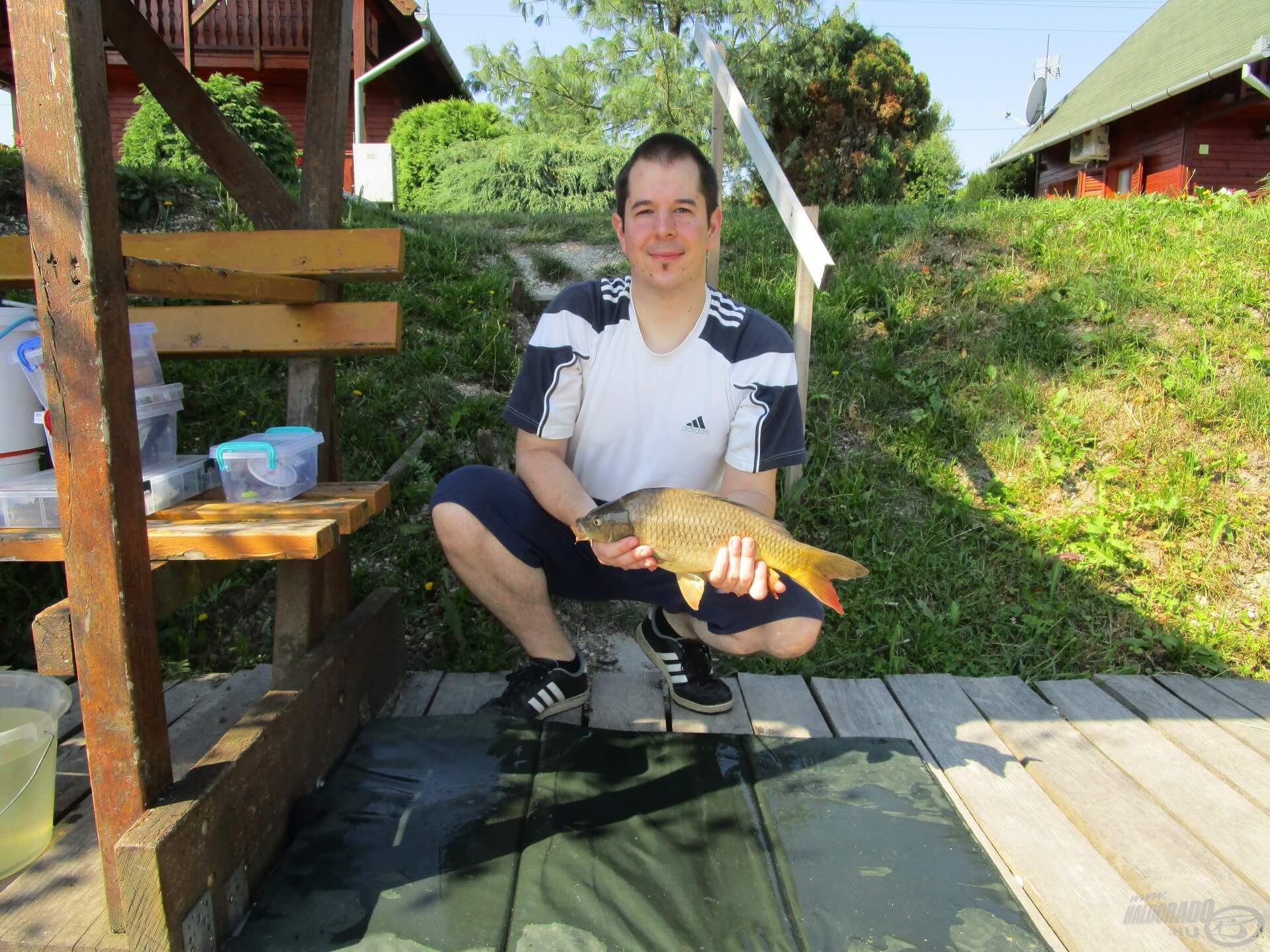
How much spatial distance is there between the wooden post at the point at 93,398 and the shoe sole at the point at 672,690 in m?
1.53

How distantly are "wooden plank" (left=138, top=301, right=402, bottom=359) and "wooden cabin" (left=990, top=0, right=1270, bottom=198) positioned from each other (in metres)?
11.8

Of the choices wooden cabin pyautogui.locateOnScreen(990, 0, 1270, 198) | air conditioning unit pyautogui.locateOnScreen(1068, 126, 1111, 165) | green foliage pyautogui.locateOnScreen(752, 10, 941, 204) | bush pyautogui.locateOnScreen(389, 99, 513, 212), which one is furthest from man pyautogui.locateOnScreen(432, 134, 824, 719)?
air conditioning unit pyautogui.locateOnScreen(1068, 126, 1111, 165)

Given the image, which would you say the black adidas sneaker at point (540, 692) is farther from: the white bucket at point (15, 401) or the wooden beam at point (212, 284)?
the white bucket at point (15, 401)

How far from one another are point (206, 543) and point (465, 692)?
1223 millimetres

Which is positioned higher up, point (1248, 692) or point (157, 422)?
point (157, 422)

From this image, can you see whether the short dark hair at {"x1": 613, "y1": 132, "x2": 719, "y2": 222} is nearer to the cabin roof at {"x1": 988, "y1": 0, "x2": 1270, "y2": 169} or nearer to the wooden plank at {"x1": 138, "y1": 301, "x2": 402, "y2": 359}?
the wooden plank at {"x1": 138, "y1": 301, "x2": 402, "y2": 359}

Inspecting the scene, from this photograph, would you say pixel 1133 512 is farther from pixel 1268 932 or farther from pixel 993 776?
pixel 1268 932

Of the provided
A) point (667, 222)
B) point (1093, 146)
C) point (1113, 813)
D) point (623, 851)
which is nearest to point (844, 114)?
point (1093, 146)

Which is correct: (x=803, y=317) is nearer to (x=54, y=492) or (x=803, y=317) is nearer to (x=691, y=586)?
(x=691, y=586)

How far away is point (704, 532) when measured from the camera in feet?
6.50

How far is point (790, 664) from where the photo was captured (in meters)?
3.24

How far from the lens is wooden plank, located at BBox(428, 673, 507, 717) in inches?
104

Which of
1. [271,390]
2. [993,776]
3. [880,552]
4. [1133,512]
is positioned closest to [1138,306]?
[1133,512]

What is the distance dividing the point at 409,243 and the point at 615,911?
15.3 ft
